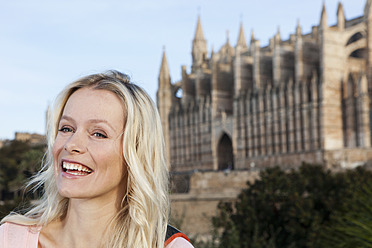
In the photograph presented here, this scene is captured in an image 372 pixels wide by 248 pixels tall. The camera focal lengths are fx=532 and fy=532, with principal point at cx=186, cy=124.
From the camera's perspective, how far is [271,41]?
134ft

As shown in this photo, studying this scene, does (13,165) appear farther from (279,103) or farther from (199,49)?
(199,49)

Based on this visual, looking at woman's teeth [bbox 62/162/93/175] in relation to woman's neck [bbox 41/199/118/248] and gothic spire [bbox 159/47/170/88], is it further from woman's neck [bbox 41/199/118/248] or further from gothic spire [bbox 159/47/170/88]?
gothic spire [bbox 159/47/170/88]

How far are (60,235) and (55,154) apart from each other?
0.88 ft

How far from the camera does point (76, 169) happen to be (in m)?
1.63

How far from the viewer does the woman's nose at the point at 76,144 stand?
162cm

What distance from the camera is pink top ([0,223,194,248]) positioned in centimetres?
160

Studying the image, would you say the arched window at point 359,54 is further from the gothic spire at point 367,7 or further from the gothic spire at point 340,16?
the gothic spire at point 367,7

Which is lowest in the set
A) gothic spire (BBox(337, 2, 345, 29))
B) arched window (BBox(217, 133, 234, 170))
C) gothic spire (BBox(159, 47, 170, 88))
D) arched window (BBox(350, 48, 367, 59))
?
arched window (BBox(217, 133, 234, 170))

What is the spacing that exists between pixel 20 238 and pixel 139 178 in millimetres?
405

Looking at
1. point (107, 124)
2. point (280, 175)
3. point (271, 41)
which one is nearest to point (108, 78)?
point (107, 124)

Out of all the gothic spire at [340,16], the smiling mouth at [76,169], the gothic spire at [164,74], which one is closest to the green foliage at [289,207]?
the smiling mouth at [76,169]

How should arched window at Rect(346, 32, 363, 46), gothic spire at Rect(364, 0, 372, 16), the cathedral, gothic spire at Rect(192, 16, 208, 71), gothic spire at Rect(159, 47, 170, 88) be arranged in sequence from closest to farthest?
the cathedral < gothic spire at Rect(364, 0, 372, 16) < arched window at Rect(346, 32, 363, 46) < gothic spire at Rect(192, 16, 208, 71) < gothic spire at Rect(159, 47, 170, 88)

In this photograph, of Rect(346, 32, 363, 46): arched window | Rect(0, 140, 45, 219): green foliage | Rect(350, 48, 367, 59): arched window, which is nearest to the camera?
Rect(0, 140, 45, 219): green foliage

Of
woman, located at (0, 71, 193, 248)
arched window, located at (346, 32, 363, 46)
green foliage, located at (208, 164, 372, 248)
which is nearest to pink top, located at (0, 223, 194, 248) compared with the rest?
woman, located at (0, 71, 193, 248)
